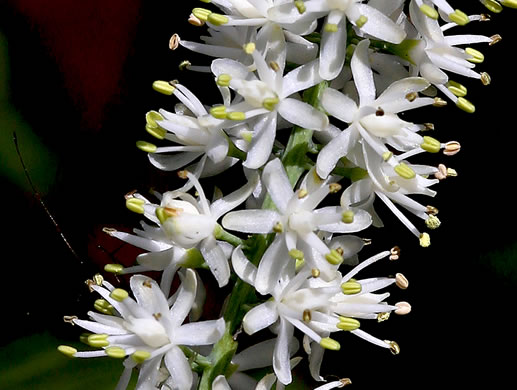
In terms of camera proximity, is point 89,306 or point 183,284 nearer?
point 183,284

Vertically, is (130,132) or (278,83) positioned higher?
(278,83)

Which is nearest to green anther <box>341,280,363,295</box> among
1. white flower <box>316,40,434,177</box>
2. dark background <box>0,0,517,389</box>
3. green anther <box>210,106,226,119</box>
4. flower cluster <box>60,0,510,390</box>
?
flower cluster <box>60,0,510,390</box>

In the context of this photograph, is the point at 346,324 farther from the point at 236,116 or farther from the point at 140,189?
the point at 140,189

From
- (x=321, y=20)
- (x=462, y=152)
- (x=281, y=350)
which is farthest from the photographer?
(x=462, y=152)

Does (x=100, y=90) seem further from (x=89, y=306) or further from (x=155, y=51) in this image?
(x=89, y=306)

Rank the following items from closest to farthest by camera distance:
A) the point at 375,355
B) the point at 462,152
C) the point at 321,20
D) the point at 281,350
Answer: the point at 281,350 < the point at 321,20 < the point at 462,152 < the point at 375,355

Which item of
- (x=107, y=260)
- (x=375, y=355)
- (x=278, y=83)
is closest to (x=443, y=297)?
(x=375, y=355)

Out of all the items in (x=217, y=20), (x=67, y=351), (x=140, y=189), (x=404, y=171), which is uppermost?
(x=217, y=20)

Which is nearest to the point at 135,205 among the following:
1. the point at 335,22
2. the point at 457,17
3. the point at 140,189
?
the point at 335,22
